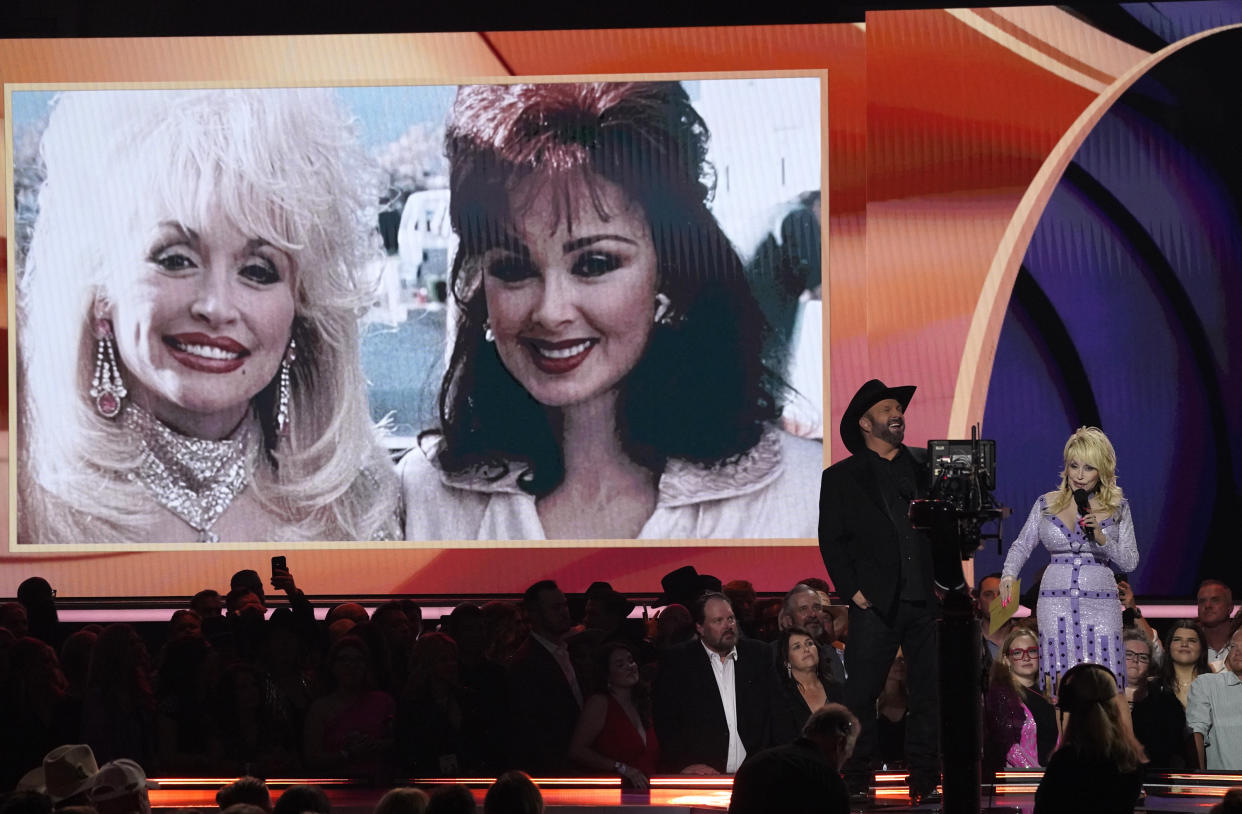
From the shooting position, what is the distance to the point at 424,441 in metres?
8.56

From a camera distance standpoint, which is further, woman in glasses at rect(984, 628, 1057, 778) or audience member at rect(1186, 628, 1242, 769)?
audience member at rect(1186, 628, 1242, 769)

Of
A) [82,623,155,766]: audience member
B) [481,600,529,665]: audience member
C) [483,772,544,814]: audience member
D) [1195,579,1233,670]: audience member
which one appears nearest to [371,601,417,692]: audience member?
[481,600,529,665]: audience member

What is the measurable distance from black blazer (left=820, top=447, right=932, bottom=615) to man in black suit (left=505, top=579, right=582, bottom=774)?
1087 mm

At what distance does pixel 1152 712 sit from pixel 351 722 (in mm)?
2781

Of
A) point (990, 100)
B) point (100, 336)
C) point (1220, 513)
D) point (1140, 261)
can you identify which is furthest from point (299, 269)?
point (1220, 513)

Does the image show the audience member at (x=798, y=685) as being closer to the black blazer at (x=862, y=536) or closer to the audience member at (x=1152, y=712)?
the black blazer at (x=862, y=536)

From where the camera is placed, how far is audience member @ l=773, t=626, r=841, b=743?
536 centimetres

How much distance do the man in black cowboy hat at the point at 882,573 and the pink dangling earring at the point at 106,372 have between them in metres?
4.77

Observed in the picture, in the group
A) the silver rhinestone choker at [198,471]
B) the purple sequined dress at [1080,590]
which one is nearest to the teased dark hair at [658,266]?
the silver rhinestone choker at [198,471]

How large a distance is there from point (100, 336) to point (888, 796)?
5.36 m

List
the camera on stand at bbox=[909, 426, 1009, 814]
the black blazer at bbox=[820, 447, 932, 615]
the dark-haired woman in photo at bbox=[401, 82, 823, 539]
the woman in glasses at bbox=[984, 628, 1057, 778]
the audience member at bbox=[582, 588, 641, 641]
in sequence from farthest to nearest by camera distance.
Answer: the dark-haired woman in photo at bbox=[401, 82, 823, 539] → the audience member at bbox=[582, 588, 641, 641] → the woman in glasses at bbox=[984, 628, 1057, 778] → the black blazer at bbox=[820, 447, 932, 615] → the camera on stand at bbox=[909, 426, 1009, 814]

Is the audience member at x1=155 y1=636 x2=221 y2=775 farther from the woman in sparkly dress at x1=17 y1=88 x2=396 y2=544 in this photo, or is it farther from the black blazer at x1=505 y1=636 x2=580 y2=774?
the woman in sparkly dress at x1=17 y1=88 x2=396 y2=544

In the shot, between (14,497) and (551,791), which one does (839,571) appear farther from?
(14,497)

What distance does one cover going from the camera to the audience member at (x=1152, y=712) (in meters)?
5.61
